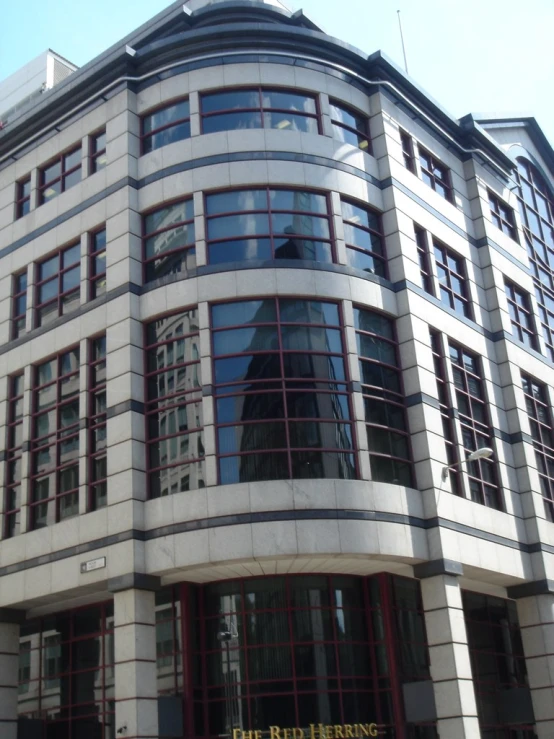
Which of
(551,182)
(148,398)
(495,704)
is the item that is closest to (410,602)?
(495,704)

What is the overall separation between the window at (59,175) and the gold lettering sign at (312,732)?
22.8m

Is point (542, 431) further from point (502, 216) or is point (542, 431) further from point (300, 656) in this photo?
point (300, 656)

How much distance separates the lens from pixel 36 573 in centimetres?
3422

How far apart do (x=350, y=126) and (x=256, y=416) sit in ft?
44.9

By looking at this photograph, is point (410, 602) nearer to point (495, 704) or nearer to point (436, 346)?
point (495, 704)

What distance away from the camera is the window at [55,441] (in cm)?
3512

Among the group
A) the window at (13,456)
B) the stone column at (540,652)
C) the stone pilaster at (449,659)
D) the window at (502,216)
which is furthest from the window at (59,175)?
the stone column at (540,652)

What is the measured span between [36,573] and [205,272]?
12447 millimetres

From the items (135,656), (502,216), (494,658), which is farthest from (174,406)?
(502,216)

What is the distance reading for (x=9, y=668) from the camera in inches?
1380

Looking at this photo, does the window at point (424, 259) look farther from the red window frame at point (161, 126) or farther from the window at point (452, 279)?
the red window frame at point (161, 126)

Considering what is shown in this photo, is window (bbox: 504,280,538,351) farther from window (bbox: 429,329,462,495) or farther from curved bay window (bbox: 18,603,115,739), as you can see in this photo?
curved bay window (bbox: 18,603,115,739)

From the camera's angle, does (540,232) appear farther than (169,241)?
Yes

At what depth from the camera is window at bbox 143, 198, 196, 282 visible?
1373 inches
